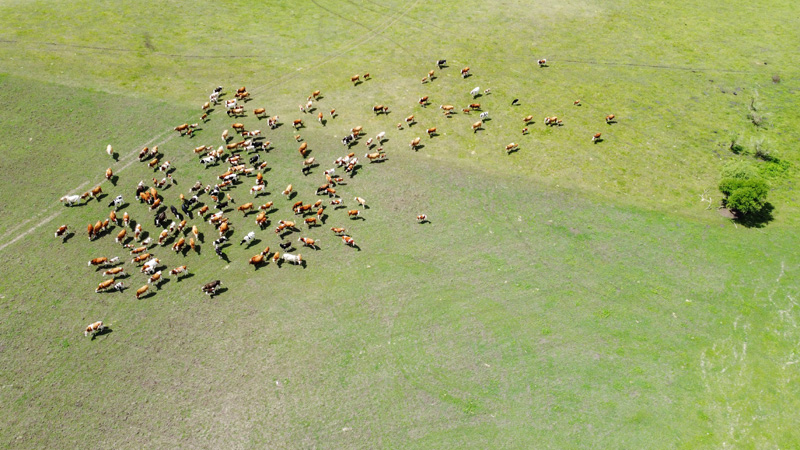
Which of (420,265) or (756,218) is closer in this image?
(420,265)

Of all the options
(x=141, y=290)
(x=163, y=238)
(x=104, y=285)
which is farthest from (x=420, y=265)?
(x=104, y=285)

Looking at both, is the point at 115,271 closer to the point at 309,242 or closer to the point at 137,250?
the point at 137,250

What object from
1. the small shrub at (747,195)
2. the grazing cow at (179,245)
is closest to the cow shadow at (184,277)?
the grazing cow at (179,245)

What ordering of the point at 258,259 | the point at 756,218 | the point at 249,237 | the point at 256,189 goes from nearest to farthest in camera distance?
the point at 258,259, the point at 249,237, the point at 756,218, the point at 256,189

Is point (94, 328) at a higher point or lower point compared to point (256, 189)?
lower

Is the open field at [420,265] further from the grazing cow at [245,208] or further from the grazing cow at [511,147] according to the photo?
the grazing cow at [245,208]

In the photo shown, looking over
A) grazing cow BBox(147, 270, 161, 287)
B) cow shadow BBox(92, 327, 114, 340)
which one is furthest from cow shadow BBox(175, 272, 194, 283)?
cow shadow BBox(92, 327, 114, 340)

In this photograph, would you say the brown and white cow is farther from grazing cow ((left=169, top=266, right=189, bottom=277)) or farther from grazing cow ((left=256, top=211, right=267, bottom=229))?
grazing cow ((left=256, top=211, right=267, bottom=229))
